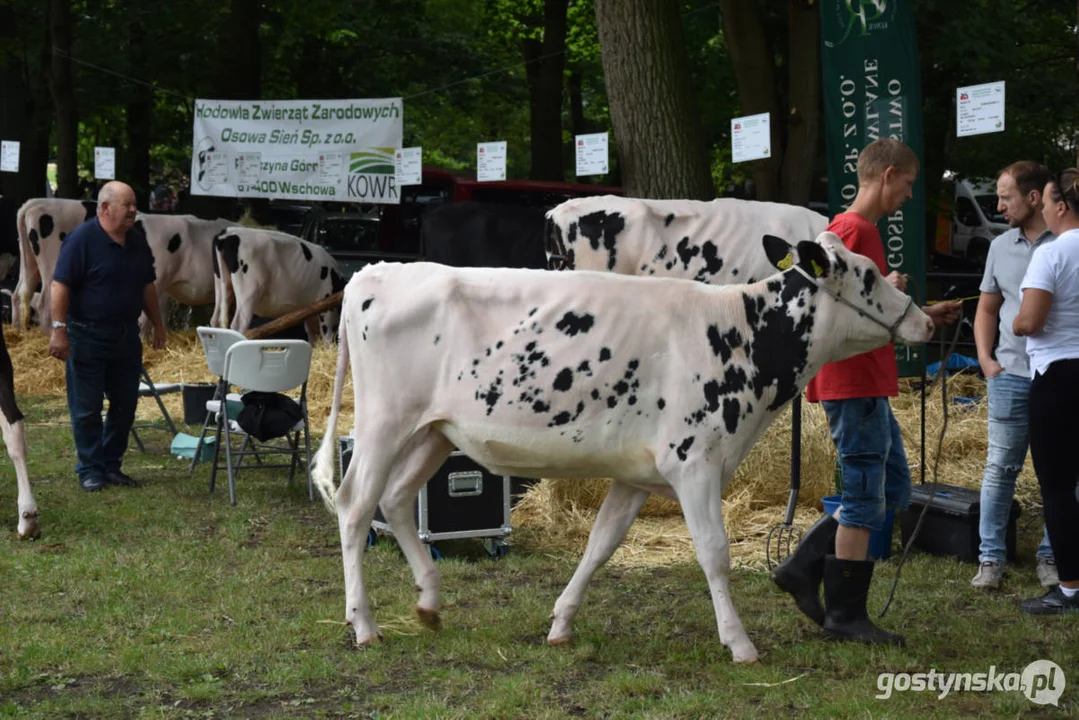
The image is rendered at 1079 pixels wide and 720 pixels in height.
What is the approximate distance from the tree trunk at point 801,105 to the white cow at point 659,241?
4610 mm

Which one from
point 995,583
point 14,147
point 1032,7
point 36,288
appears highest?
point 1032,7

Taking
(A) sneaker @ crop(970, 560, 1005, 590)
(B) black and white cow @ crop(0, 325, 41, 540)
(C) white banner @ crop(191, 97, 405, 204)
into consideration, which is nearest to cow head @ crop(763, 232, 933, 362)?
(A) sneaker @ crop(970, 560, 1005, 590)

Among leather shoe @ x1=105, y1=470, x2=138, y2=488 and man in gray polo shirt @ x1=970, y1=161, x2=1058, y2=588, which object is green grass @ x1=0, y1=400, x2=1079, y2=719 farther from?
leather shoe @ x1=105, y1=470, x2=138, y2=488

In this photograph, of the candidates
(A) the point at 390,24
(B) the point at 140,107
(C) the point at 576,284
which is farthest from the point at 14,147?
(C) the point at 576,284

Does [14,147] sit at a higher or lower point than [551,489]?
higher

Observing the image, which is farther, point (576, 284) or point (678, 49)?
point (678, 49)

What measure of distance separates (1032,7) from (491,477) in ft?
37.3

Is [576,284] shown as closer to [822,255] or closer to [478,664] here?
[822,255]

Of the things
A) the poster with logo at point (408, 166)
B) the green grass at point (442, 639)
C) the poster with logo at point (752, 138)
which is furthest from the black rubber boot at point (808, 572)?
the poster with logo at point (408, 166)

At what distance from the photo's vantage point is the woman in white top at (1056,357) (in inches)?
215

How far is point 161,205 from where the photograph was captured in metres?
28.2

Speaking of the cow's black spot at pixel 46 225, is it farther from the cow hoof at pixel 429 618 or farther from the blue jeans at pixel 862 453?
the blue jeans at pixel 862 453

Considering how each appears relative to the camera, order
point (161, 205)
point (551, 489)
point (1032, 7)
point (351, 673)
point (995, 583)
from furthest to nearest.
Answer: point (161, 205) < point (1032, 7) < point (551, 489) < point (995, 583) < point (351, 673)

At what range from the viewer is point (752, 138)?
10.0 metres
